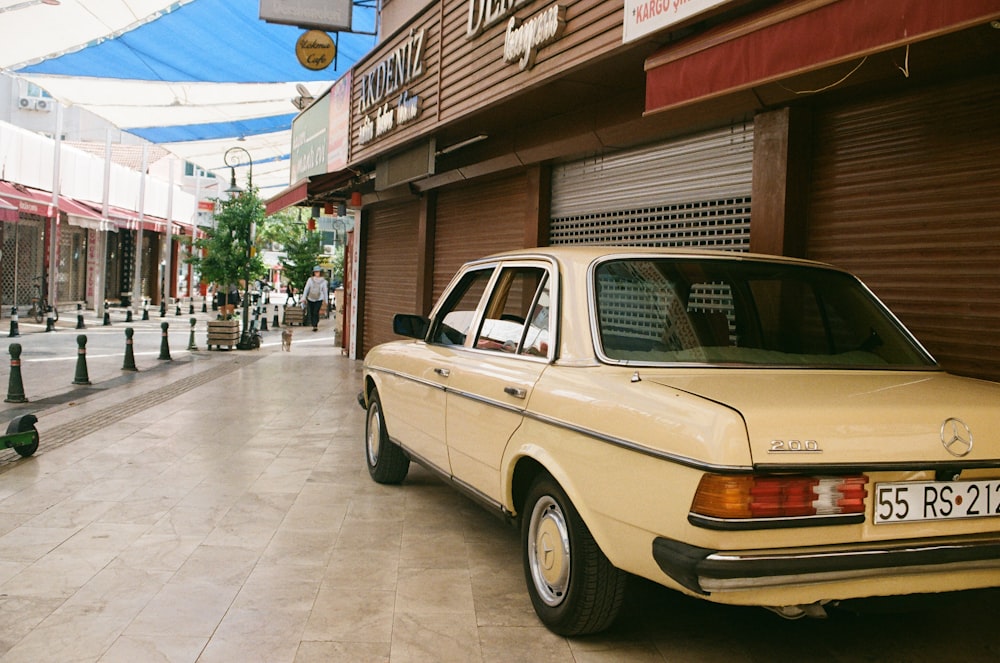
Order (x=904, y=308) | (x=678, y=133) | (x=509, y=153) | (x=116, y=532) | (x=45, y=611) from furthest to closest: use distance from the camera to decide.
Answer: (x=509, y=153)
(x=678, y=133)
(x=904, y=308)
(x=116, y=532)
(x=45, y=611)

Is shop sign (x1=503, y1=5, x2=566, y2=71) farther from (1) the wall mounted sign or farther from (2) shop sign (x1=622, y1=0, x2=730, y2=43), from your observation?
(1) the wall mounted sign

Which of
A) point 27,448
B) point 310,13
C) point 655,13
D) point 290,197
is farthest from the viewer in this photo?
point 290,197

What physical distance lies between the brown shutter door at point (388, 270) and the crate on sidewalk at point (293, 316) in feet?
37.6

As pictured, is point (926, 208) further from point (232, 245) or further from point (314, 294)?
point (314, 294)

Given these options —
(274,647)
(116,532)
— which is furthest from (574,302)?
(116,532)

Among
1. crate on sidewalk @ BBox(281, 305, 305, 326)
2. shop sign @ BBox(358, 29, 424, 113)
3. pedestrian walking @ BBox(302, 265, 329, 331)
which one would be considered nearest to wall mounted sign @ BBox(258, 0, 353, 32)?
shop sign @ BBox(358, 29, 424, 113)

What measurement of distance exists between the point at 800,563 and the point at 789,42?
Answer: 3.01 metres

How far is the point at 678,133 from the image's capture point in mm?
7363

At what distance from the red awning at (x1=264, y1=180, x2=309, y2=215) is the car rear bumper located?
1370 cm

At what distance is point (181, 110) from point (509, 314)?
15705 mm

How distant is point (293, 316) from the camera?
27500mm

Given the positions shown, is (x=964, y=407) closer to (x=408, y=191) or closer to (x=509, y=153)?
(x=509, y=153)

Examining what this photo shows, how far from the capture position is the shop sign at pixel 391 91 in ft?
33.0

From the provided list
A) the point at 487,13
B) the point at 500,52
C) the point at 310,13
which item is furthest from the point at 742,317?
the point at 310,13
